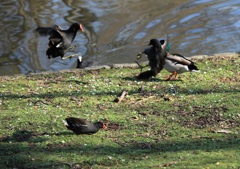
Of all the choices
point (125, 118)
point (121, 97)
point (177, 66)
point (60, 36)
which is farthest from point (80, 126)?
point (60, 36)

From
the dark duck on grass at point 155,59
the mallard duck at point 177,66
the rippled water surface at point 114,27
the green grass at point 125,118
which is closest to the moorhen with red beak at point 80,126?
the green grass at point 125,118

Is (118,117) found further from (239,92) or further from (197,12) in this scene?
(197,12)

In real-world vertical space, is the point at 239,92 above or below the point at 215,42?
above

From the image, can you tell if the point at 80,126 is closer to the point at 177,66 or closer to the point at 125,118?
the point at 125,118

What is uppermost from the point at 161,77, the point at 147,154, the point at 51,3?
the point at 147,154

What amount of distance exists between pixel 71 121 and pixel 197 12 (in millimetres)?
11469

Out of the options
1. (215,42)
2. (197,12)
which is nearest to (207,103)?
(215,42)

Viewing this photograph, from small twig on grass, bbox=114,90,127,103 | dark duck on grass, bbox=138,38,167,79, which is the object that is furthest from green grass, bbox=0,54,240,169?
dark duck on grass, bbox=138,38,167,79

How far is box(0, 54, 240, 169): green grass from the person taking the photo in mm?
6328

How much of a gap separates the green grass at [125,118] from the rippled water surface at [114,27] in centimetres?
261

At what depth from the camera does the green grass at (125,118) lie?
6.33 m

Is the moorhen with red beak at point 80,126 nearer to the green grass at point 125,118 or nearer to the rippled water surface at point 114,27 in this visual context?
the green grass at point 125,118

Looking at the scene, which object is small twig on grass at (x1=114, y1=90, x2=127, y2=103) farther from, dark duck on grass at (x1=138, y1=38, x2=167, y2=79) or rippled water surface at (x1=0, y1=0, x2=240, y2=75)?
rippled water surface at (x1=0, y1=0, x2=240, y2=75)

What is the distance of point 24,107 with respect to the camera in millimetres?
8578
